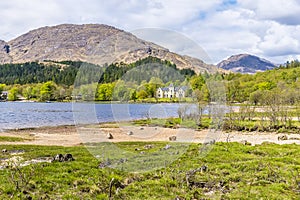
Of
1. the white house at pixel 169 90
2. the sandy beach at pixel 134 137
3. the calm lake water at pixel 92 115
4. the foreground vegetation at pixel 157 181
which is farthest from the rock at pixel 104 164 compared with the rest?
the sandy beach at pixel 134 137

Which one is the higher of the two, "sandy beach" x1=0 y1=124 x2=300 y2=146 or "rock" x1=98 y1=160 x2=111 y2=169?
"rock" x1=98 y1=160 x2=111 y2=169

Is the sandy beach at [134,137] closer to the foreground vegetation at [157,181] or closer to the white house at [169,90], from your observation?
the white house at [169,90]

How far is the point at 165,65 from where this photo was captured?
61.2ft

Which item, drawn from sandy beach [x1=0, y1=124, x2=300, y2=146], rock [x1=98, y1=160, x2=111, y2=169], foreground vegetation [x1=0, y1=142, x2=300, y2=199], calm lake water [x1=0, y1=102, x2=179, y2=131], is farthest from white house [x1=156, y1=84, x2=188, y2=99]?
sandy beach [x1=0, y1=124, x2=300, y2=146]

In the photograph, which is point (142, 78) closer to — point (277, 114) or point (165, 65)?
point (165, 65)

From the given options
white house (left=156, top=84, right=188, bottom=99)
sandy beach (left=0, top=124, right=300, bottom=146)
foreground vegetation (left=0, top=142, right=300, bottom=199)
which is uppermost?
white house (left=156, top=84, right=188, bottom=99)

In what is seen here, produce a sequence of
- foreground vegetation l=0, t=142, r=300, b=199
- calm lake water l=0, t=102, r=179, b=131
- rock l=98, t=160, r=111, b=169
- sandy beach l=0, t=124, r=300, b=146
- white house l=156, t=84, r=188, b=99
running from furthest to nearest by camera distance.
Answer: sandy beach l=0, t=124, r=300, b=146, calm lake water l=0, t=102, r=179, b=131, white house l=156, t=84, r=188, b=99, rock l=98, t=160, r=111, b=169, foreground vegetation l=0, t=142, r=300, b=199

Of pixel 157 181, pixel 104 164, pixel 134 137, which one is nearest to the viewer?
pixel 157 181

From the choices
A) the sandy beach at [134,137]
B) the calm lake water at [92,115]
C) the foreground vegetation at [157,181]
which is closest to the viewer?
the foreground vegetation at [157,181]

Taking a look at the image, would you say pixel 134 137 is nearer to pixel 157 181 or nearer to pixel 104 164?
pixel 104 164

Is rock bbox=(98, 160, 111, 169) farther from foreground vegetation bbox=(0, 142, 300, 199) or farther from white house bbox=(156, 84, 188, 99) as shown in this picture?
white house bbox=(156, 84, 188, 99)

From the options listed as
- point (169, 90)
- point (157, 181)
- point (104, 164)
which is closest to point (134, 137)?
point (169, 90)

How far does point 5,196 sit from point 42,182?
2.29 metres

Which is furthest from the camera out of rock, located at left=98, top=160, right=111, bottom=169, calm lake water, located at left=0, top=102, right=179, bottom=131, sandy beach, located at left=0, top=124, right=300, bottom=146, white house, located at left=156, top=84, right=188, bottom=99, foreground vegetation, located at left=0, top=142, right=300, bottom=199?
sandy beach, located at left=0, top=124, right=300, bottom=146
